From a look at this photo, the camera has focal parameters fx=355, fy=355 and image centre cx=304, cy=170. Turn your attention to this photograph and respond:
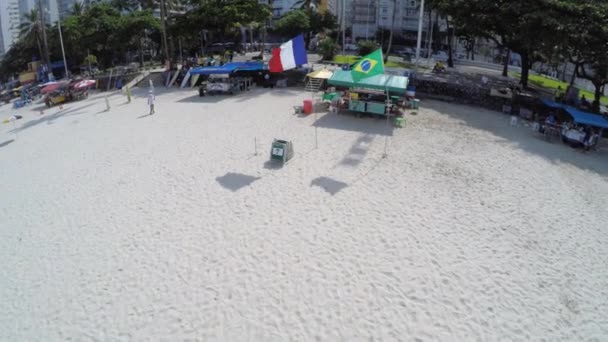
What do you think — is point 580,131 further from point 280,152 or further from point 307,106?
point 280,152

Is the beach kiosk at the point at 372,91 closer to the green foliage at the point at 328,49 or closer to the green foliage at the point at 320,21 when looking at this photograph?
the green foliage at the point at 328,49

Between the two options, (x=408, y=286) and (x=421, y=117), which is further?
(x=421, y=117)

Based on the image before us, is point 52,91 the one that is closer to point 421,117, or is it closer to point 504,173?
point 421,117

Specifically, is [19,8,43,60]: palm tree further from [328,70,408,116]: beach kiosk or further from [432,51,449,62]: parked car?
[432,51,449,62]: parked car

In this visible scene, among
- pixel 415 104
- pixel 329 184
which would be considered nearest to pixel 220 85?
pixel 415 104

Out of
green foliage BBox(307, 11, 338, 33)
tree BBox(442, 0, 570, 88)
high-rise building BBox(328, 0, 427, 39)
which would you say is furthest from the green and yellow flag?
high-rise building BBox(328, 0, 427, 39)

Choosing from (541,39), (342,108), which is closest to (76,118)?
(342,108)

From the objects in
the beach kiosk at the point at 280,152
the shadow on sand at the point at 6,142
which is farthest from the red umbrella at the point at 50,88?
the beach kiosk at the point at 280,152
